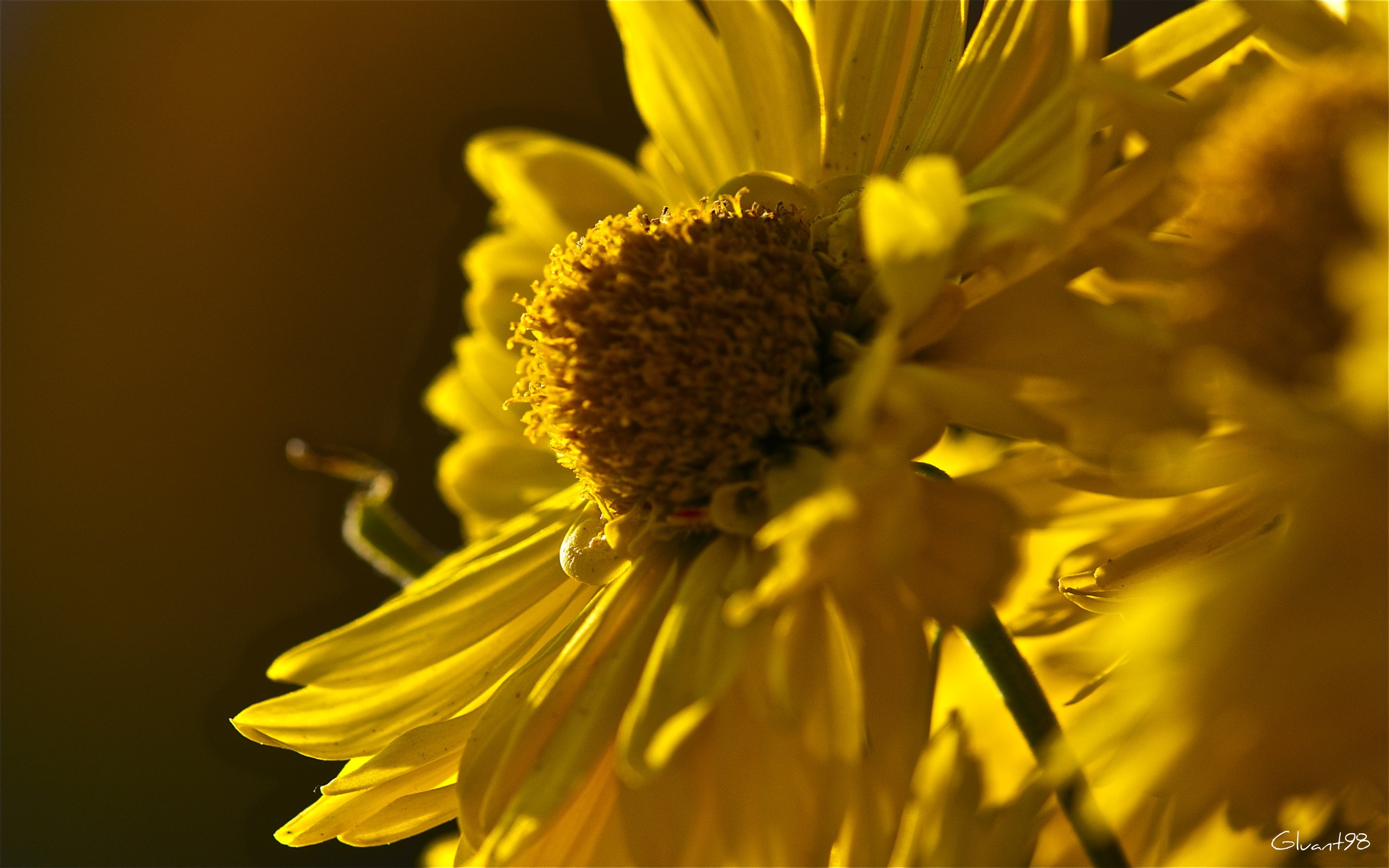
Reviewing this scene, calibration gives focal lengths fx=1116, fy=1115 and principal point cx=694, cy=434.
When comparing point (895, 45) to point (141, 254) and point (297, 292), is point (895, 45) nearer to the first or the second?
point (297, 292)

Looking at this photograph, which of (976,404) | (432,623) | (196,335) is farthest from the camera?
(196,335)

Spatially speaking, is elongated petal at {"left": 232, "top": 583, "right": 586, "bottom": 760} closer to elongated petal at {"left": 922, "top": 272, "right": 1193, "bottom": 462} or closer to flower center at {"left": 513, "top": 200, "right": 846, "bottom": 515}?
flower center at {"left": 513, "top": 200, "right": 846, "bottom": 515}

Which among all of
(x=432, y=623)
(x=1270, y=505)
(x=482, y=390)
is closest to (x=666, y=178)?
(x=482, y=390)

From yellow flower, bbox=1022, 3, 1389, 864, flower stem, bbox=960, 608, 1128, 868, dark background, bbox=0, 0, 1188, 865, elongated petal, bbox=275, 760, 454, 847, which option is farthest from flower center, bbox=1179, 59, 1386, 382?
dark background, bbox=0, 0, 1188, 865

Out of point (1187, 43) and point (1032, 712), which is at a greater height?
point (1187, 43)

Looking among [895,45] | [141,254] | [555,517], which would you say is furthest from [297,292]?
[895,45]

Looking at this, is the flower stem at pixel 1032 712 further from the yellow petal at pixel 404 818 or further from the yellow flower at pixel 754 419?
the yellow petal at pixel 404 818

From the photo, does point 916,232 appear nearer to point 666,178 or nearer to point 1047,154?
point 1047,154
